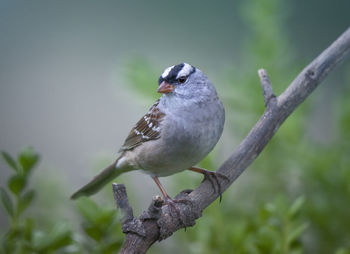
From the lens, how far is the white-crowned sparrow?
184 cm

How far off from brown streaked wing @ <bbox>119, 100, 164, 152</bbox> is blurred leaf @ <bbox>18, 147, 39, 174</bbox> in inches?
31.3

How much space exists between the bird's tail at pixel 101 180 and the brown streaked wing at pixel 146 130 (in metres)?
0.10

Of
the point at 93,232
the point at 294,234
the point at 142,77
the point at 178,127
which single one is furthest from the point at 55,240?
the point at 142,77

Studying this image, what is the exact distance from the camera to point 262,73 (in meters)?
1.78

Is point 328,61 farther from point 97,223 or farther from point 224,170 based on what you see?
point 97,223

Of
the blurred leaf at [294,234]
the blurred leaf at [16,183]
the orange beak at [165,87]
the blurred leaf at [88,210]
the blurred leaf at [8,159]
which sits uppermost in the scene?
the blurred leaf at [8,159]

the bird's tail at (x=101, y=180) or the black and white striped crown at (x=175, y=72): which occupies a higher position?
the black and white striped crown at (x=175, y=72)

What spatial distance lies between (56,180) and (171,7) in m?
1.96

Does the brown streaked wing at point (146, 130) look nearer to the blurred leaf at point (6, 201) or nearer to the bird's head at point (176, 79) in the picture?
the bird's head at point (176, 79)

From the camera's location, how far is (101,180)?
2143 mm

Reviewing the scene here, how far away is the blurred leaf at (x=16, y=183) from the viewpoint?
125 cm

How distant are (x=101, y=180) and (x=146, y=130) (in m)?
0.31

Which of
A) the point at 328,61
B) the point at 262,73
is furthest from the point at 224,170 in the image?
the point at 328,61

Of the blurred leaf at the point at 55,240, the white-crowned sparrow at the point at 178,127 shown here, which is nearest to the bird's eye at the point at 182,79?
the white-crowned sparrow at the point at 178,127
